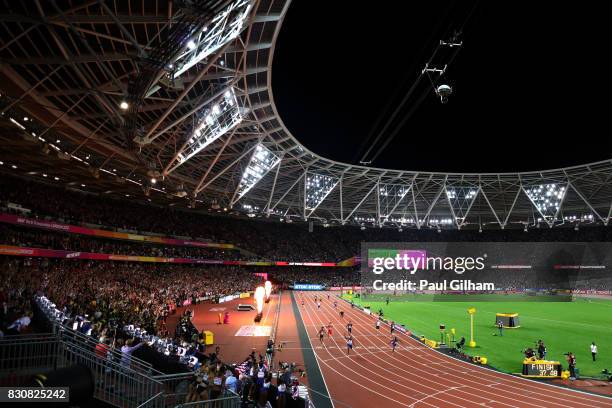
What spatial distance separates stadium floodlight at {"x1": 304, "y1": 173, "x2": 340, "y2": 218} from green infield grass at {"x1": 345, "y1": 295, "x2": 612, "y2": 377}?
1775cm

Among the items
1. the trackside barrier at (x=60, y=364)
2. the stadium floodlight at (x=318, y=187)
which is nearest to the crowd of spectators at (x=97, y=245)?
the stadium floodlight at (x=318, y=187)

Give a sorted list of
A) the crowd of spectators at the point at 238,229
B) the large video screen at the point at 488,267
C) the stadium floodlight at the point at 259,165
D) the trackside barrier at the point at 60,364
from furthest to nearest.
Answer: the large video screen at the point at 488,267 < the stadium floodlight at the point at 259,165 < the crowd of spectators at the point at 238,229 < the trackside barrier at the point at 60,364

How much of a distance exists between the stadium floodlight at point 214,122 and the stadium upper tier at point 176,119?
A: 125 millimetres

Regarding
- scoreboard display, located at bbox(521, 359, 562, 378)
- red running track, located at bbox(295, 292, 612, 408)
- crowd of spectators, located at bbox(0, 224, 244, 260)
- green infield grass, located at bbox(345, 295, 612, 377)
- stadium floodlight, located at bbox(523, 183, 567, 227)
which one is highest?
stadium floodlight, located at bbox(523, 183, 567, 227)

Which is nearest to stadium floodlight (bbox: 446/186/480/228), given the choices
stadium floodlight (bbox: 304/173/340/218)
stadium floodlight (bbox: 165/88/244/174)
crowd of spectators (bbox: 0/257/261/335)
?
stadium floodlight (bbox: 304/173/340/218)

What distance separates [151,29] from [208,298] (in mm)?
39706

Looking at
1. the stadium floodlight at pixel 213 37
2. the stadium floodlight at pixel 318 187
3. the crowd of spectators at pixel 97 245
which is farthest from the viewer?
the stadium floodlight at pixel 318 187

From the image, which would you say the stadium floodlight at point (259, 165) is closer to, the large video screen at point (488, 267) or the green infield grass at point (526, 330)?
the green infield grass at point (526, 330)

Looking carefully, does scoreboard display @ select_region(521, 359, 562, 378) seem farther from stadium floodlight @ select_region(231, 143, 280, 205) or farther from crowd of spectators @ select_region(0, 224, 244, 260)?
crowd of spectators @ select_region(0, 224, 244, 260)

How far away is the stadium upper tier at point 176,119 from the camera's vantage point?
50.3 feet

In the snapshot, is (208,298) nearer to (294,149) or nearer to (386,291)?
(294,149)

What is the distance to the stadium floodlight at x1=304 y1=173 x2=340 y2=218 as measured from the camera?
57341mm

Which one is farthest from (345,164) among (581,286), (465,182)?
(581,286)

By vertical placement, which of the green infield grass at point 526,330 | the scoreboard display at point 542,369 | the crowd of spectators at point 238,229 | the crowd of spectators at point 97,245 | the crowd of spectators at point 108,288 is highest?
the crowd of spectators at point 238,229
